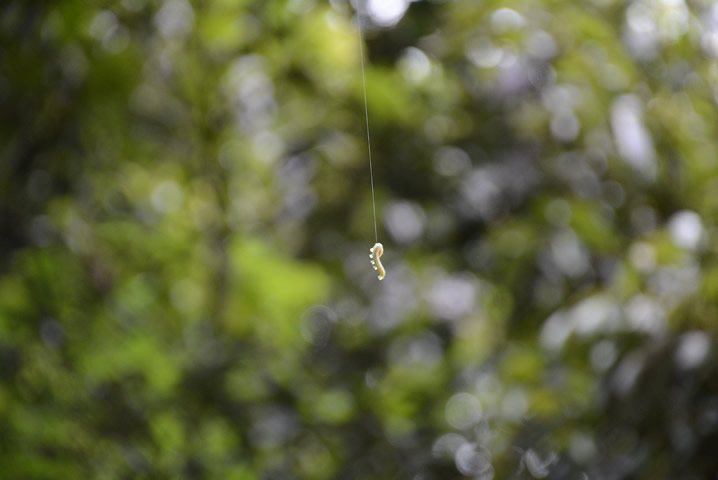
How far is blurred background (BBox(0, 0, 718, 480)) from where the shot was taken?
926 millimetres

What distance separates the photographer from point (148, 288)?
3.46ft

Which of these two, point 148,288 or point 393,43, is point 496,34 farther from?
point 148,288

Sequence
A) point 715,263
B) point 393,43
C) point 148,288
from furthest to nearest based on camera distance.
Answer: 1. point 393,43
2. point 148,288
3. point 715,263

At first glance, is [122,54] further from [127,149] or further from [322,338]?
[322,338]

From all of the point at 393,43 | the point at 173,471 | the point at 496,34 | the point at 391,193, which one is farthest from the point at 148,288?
the point at 496,34

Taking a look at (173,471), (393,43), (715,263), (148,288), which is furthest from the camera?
(393,43)

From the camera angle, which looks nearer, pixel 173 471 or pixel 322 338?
pixel 173 471

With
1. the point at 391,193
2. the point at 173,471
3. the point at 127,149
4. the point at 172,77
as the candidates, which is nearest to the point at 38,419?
the point at 173,471

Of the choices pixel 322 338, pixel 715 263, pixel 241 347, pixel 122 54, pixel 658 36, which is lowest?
pixel 322 338

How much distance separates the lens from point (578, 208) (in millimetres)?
1076

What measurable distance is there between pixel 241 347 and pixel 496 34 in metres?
0.59

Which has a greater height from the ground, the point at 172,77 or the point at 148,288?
the point at 172,77

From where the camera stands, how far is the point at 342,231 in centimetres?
121

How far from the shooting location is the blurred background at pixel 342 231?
3.04 ft
